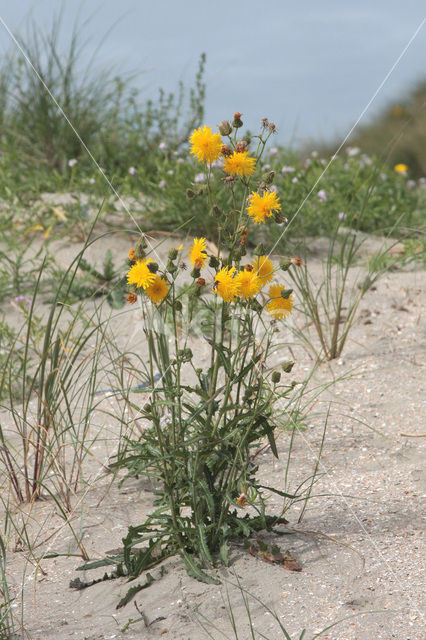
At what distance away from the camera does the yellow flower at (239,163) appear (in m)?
1.89

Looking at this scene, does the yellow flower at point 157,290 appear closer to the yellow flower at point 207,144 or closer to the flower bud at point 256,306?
the flower bud at point 256,306

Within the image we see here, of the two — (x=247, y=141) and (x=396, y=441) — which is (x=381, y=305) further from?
(x=247, y=141)

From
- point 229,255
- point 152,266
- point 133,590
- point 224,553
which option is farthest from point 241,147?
point 133,590

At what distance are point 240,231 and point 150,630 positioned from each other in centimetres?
101

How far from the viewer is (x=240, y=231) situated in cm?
190

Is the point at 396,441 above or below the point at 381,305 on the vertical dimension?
below

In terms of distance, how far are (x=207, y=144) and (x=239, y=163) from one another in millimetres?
94

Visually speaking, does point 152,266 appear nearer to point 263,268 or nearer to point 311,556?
→ point 263,268

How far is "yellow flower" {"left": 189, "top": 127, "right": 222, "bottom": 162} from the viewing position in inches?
74.6

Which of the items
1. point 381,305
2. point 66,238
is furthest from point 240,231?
point 66,238

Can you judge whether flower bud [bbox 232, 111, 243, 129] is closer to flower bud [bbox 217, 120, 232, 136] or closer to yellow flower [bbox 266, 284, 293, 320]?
flower bud [bbox 217, 120, 232, 136]

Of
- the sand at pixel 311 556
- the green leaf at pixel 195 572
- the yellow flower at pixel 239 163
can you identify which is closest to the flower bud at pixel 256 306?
the yellow flower at pixel 239 163

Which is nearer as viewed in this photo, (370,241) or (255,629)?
(255,629)

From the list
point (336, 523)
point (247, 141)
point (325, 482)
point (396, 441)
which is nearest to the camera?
point (247, 141)
